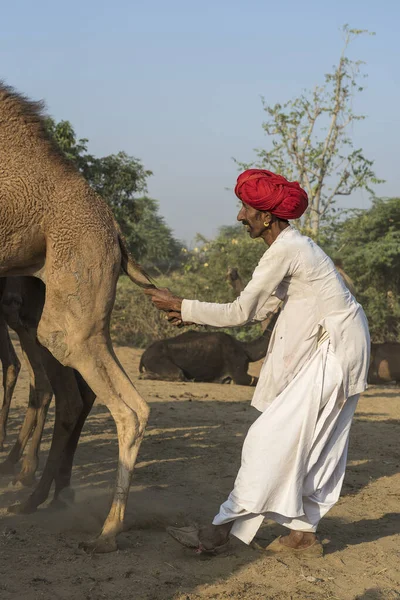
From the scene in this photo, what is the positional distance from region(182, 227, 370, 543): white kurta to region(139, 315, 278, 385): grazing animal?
25.9ft

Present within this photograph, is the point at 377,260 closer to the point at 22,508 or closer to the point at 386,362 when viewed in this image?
the point at 386,362

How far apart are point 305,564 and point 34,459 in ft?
7.76

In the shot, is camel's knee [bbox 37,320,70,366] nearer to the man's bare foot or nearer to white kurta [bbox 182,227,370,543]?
white kurta [bbox 182,227,370,543]

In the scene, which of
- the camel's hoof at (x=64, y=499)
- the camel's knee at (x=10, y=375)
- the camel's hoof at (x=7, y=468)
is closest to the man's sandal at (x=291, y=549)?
the camel's hoof at (x=64, y=499)

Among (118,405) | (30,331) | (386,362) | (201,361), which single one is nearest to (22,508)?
(118,405)

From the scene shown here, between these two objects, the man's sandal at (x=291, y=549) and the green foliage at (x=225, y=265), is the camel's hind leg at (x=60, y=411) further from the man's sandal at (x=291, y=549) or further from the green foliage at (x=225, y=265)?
the green foliage at (x=225, y=265)

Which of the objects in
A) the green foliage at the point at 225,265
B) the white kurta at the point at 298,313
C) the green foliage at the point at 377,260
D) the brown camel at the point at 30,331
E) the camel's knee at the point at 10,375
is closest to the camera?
the white kurta at the point at 298,313

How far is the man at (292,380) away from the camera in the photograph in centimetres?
442

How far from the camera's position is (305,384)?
4484 millimetres

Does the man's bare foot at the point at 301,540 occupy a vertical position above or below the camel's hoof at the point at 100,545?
above

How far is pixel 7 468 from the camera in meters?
6.31

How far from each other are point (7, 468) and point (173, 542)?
2127 millimetres

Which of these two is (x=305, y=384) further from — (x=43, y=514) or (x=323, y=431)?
(x=43, y=514)

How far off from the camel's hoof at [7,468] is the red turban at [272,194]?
123 inches
